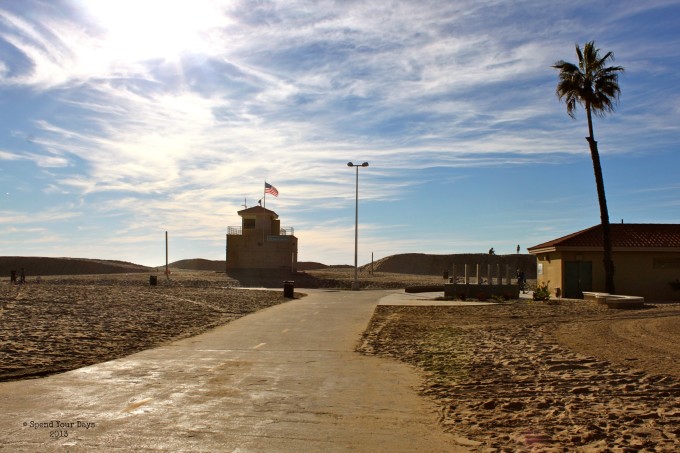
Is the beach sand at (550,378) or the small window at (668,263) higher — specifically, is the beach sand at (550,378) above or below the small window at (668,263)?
below

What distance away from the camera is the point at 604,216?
33656 mm

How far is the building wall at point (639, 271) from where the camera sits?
3562 centimetres

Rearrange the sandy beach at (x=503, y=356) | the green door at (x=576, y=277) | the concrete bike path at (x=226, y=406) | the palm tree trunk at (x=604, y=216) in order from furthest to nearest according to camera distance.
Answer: the green door at (x=576, y=277) < the palm tree trunk at (x=604, y=216) < the sandy beach at (x=503, y=356) < the concrete bike path at (x=226, y=406)

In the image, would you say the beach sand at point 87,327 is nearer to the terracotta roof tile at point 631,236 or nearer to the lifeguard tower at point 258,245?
the terracotta roof tile at point 631,236

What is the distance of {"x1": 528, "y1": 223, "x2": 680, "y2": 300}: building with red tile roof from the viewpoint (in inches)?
1401

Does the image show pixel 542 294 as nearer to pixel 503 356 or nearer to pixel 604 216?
pixel 604 216

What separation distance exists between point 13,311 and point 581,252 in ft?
90.6

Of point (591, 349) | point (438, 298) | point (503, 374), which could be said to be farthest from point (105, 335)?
point (438, 298)

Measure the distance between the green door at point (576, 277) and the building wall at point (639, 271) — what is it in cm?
21

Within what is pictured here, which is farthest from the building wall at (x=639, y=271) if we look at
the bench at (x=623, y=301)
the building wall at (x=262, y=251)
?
the building wall at (x=262, y=251)

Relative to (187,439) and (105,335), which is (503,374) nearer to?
(187,439)

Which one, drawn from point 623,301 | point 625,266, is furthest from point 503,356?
point 625,266

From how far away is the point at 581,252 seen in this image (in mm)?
36031

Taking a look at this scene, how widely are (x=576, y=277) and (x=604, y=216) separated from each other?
4.12 meters
